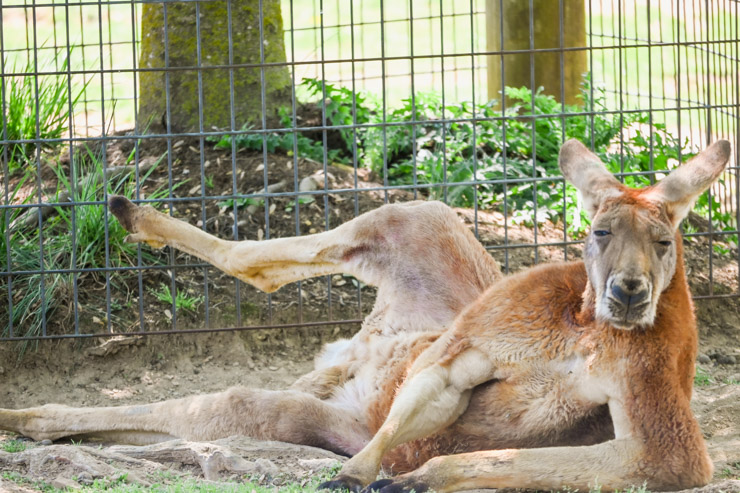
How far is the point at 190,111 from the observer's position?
293 inches

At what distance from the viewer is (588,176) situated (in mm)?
3908

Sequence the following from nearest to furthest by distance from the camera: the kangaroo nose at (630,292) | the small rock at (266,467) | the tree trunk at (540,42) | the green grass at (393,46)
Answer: the kangaroo nose at (630,292) < the small rock at (266,467) < the tree trunk at (540,42) < the green grass at (393,46)

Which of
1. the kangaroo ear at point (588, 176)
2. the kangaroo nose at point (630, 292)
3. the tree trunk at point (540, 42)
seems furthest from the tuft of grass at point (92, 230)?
the kangaroo nose at point (630, 292)

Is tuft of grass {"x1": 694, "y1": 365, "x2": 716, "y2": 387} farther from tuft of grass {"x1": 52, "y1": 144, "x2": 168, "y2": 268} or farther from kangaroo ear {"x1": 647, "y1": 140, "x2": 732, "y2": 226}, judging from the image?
tuft of grass {"x1": 52, "y1": 144, "x2": 168, "y2": 268}

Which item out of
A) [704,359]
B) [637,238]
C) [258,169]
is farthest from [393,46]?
[637,238]

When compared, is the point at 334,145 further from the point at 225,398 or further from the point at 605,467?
the point at 605,467

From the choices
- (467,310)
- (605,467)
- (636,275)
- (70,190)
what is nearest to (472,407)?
(467,310)

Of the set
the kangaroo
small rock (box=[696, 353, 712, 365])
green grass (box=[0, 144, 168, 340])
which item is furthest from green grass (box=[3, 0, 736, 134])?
the kangaroo

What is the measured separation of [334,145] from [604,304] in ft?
15.5

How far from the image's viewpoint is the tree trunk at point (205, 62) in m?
7.36

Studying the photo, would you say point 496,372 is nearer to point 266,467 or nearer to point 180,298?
point 266,467

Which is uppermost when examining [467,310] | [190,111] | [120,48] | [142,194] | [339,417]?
[120,48]

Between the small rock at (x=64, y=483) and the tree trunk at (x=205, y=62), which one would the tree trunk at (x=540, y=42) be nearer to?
the tree trunk at (x=205, y=62)

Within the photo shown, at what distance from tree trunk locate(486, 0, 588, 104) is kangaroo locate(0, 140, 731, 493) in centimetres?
380
